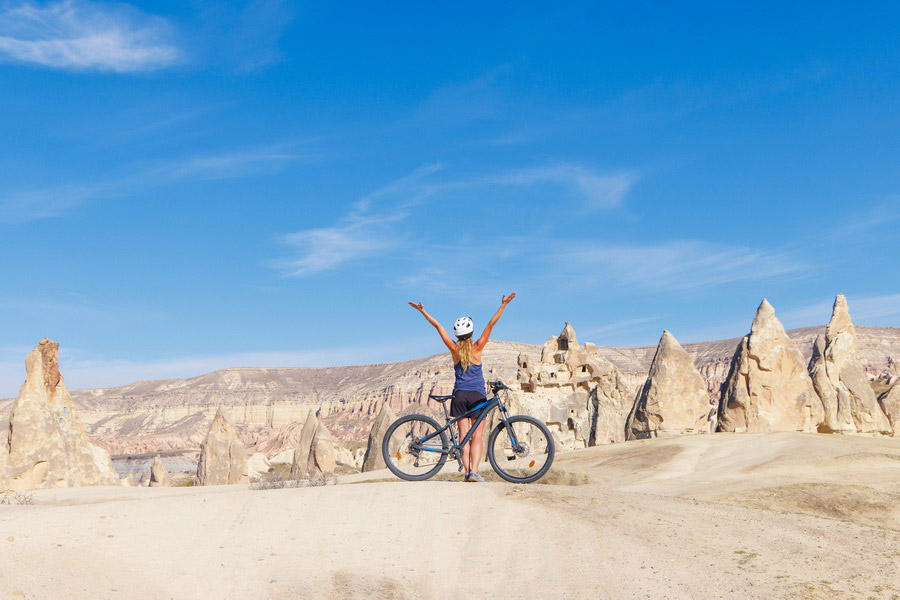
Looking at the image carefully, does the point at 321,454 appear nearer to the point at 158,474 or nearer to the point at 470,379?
the point at 158,474

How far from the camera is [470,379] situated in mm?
9016

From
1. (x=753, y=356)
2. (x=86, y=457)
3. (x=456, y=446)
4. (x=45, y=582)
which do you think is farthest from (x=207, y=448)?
(x=45, y=582)

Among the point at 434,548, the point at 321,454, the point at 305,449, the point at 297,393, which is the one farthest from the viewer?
the point at 297,393

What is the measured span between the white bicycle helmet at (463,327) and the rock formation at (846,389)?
1948cm

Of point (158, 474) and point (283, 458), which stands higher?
point (158, 474)

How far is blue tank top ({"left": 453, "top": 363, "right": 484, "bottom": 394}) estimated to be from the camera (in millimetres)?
8977

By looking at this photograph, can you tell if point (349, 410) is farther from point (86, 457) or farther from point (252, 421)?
point (86, 457)

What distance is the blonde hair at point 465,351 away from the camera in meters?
8.99

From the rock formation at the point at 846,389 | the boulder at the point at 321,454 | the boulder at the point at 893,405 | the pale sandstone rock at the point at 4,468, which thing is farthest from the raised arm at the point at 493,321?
the boulder at the point at 893,405

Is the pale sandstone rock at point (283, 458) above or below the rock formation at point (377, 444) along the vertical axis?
below

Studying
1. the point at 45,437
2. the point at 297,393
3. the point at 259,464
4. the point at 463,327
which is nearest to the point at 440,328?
the point at 463,327

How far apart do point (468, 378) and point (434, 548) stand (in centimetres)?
281

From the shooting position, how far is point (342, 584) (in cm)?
585

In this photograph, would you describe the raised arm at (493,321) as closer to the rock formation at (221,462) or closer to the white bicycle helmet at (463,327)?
the white bicycle helmet at (463,327)
